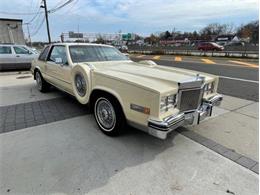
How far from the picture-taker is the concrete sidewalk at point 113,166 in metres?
2.15

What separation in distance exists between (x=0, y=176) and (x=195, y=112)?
2.65 m

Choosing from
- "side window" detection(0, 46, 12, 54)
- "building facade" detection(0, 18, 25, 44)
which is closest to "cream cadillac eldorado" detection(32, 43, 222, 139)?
"side window" detection(0, 46, 12, 54)

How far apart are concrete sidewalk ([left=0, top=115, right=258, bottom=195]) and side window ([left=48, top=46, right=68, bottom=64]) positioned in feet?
5.76

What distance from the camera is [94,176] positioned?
2318 millimetres

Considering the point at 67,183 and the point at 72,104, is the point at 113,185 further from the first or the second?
the point at 72,104

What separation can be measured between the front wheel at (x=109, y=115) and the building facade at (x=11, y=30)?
107 feet

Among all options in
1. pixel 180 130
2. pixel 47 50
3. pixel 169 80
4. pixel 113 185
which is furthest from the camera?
pixel 47 50

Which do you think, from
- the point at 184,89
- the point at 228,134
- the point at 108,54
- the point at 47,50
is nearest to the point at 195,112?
the point at 184,89

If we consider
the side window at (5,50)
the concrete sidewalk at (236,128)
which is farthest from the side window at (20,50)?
the concrete sidewalk at (236,128)

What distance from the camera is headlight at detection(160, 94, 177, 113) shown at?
→ 2438mm

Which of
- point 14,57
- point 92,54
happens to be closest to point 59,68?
point 92,54

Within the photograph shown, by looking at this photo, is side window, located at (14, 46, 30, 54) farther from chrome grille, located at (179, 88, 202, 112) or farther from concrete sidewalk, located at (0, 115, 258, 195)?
chrome grille, located at (179, 88, 202, 112)

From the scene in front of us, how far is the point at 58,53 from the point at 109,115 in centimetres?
253

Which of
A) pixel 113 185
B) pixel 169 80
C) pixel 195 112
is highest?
pixel 169 80
